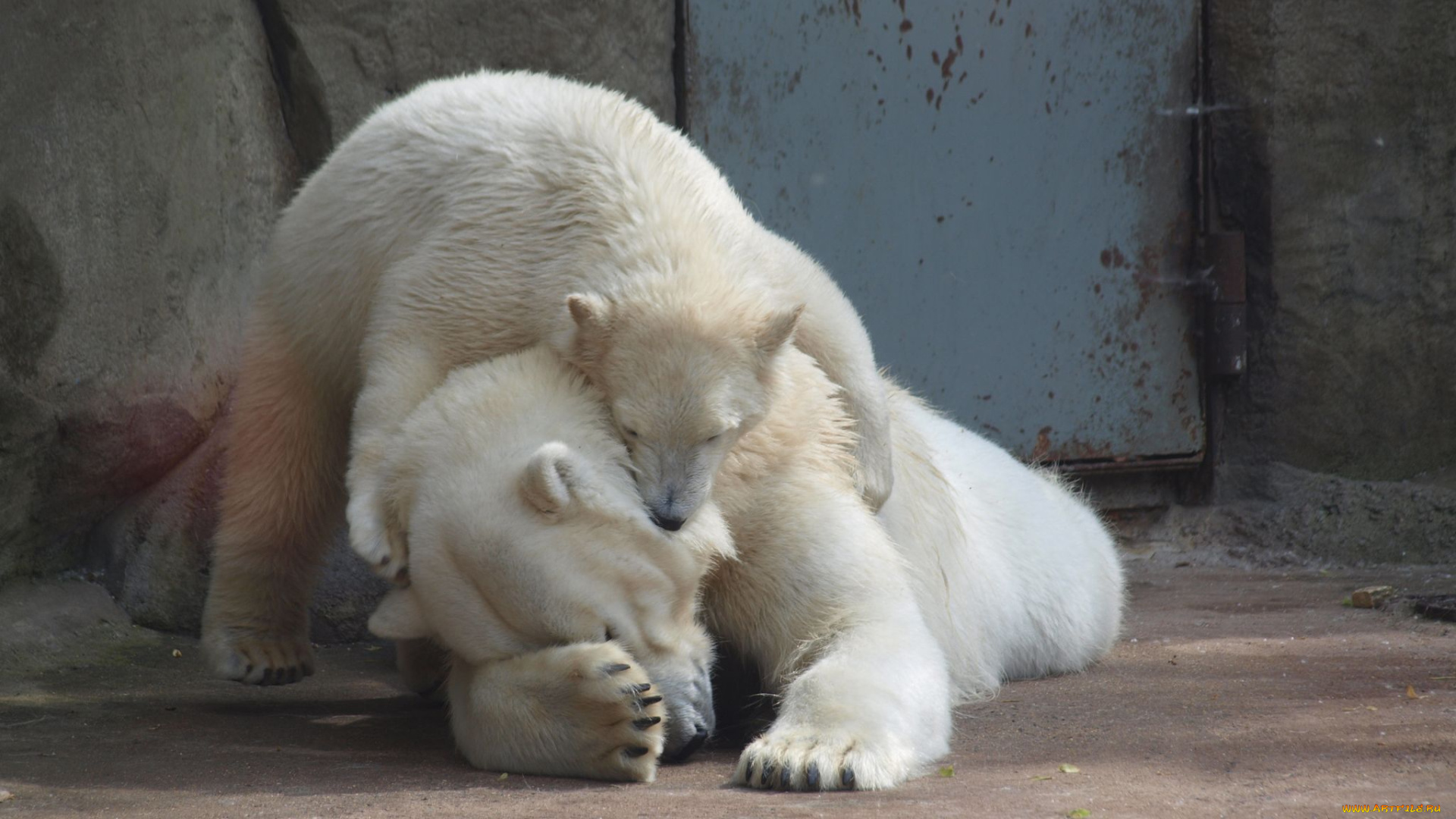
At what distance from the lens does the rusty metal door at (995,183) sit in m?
5.05

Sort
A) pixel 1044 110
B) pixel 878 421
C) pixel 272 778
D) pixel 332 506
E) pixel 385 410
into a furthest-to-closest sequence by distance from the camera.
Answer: pixel 1044 110, pixel 332 506, pixel 878 421, pixel 385 410, pixel 272 778

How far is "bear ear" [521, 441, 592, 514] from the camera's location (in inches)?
96.3

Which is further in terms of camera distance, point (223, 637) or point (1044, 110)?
point (1044, 110)

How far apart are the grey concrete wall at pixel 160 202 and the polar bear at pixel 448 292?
583 millimetres

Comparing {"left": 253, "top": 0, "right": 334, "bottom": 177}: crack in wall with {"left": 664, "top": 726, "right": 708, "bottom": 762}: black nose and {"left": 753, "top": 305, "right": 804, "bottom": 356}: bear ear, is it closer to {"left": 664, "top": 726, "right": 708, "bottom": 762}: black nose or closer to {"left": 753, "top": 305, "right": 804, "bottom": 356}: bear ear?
{"left": 753, "top": 305, "right": 804, "bottom": 356}: bear ear

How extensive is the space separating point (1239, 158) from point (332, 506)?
3700 mm

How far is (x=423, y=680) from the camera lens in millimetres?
3512

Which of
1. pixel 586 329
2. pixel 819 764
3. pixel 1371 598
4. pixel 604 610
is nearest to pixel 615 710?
pixel 604 610

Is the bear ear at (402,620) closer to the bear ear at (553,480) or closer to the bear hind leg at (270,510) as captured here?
the bear ear at (553,480)

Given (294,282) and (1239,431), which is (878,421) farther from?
(1239,431)

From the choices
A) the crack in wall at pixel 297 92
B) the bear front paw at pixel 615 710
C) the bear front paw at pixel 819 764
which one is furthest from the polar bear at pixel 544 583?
the crack in wall at pixel 297 92

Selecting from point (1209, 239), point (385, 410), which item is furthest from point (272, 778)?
point (1209, 239)

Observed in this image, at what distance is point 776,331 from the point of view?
2.85 meters

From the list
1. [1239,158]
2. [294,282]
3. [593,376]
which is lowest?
[593,376]
